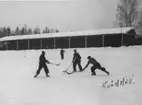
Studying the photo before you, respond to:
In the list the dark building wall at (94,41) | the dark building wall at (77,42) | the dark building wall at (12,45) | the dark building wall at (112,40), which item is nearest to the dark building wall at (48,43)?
the dark building wall at (77,42)

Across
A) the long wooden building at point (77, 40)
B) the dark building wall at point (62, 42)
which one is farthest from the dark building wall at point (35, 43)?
the dark building wall at point (62, 42)

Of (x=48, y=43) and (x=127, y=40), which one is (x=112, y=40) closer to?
(x=127, y=40)

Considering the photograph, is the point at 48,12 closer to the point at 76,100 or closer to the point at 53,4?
the point at 53,4

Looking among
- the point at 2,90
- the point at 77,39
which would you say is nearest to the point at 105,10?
the point at 2,90

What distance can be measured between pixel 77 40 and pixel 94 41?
3.20 metres

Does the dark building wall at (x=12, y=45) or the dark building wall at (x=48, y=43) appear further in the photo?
the dark building wall at (x=12, y=45)

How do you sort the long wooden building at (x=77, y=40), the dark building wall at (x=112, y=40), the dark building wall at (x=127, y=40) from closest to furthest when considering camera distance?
the dark building wall at (x=127, y=40)
the long wooden building at (x=77, y=40)
the dark building wall at (x=112, y=40)

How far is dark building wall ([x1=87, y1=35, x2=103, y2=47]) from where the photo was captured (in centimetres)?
2706

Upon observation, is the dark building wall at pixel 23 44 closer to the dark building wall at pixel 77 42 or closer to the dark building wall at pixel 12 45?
the dark building wall at pixel 12 45

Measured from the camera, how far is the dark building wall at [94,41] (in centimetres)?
2706

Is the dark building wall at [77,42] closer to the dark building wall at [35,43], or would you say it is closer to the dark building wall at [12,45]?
the dark building wall at [35,43]

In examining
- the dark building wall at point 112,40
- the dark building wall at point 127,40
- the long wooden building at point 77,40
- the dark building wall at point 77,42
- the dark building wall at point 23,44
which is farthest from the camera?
the dark building wall at point 23,44

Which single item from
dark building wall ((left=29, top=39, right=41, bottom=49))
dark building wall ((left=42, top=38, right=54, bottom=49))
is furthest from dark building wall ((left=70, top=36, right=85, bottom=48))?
dark building wall ((left=29, top=39, right=41, bottom=49))

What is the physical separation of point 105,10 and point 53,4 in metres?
2.23
